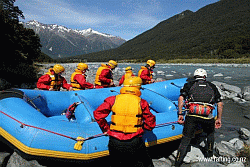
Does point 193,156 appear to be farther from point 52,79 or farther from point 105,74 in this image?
point 52,79

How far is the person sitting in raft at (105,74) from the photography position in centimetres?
522

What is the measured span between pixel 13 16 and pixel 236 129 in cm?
1947

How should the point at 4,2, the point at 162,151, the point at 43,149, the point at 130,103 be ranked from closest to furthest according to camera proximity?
the point at 130,103 < the point at 43,149 < the point at 162,151 < the point at 4,2

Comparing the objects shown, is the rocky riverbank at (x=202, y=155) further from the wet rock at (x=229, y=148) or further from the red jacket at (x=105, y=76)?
the red jacket at (x=105, y=76)

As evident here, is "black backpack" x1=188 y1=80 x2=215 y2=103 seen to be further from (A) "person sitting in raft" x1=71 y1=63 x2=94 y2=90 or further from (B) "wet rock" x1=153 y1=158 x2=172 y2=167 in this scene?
(A) "person sitting in raft" x1=71 y1=63 x2=94 y2=90

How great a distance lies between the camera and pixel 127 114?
215cm

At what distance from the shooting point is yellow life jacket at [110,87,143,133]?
2.16m

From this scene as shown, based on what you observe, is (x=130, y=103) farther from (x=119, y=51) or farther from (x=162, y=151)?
(x=119, y=51)

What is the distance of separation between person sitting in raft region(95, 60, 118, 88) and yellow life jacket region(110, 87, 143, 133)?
3.09m

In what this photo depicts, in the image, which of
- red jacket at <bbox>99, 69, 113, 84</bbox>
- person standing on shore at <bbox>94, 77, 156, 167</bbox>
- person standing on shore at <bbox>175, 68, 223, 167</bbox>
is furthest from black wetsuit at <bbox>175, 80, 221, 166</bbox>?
red jacket at <bbox>99, 69, 113, 84</bbox>

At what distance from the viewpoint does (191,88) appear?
3.02 metres

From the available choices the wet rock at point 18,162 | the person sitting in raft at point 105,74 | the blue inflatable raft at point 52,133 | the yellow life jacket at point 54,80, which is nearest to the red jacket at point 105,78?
the person sitting in raft at point 105,74

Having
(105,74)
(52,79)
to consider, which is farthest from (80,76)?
(52,79)

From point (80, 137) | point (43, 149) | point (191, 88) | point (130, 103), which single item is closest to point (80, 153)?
point (80, 137)
